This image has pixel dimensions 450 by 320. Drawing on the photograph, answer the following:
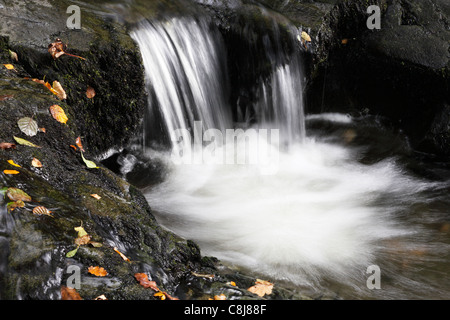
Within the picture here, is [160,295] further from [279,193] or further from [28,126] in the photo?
[279,193]

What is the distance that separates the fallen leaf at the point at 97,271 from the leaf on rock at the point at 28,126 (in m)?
1.30

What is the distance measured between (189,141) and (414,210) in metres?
2.83

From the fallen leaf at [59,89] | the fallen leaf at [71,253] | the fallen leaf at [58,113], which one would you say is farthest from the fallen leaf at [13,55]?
the fallen leaf at [71,253]

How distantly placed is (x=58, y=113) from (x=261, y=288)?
Answer: 81.7 inches

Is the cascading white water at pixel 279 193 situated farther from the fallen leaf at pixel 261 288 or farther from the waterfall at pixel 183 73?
the fallen leaf at pixel 261 288

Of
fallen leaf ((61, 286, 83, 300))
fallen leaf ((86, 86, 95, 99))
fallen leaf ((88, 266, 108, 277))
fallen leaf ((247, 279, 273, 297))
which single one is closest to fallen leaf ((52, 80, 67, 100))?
fallen leaf ((86, 86, 95, 99))

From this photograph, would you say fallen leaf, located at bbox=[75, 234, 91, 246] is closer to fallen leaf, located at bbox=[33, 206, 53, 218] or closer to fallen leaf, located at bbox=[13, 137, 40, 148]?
fallen leaf, located at bbox=[33, 206, 53, 218]

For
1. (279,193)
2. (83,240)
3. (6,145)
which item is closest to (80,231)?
(83,240)

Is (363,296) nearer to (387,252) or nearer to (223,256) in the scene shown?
(387,252)

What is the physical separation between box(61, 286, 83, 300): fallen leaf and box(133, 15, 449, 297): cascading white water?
167cm

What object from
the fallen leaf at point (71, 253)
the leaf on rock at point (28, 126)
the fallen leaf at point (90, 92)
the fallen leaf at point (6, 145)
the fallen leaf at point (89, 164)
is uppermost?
the fallen leaf at point (90, 92)

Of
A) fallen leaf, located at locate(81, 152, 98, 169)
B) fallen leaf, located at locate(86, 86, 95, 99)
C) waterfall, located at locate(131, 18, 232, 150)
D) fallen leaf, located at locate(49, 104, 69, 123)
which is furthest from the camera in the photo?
waterfall, located at locate(131, 18, 232, 150)

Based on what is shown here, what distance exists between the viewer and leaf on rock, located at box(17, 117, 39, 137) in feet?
10.4

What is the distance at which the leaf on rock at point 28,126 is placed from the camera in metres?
3.17
